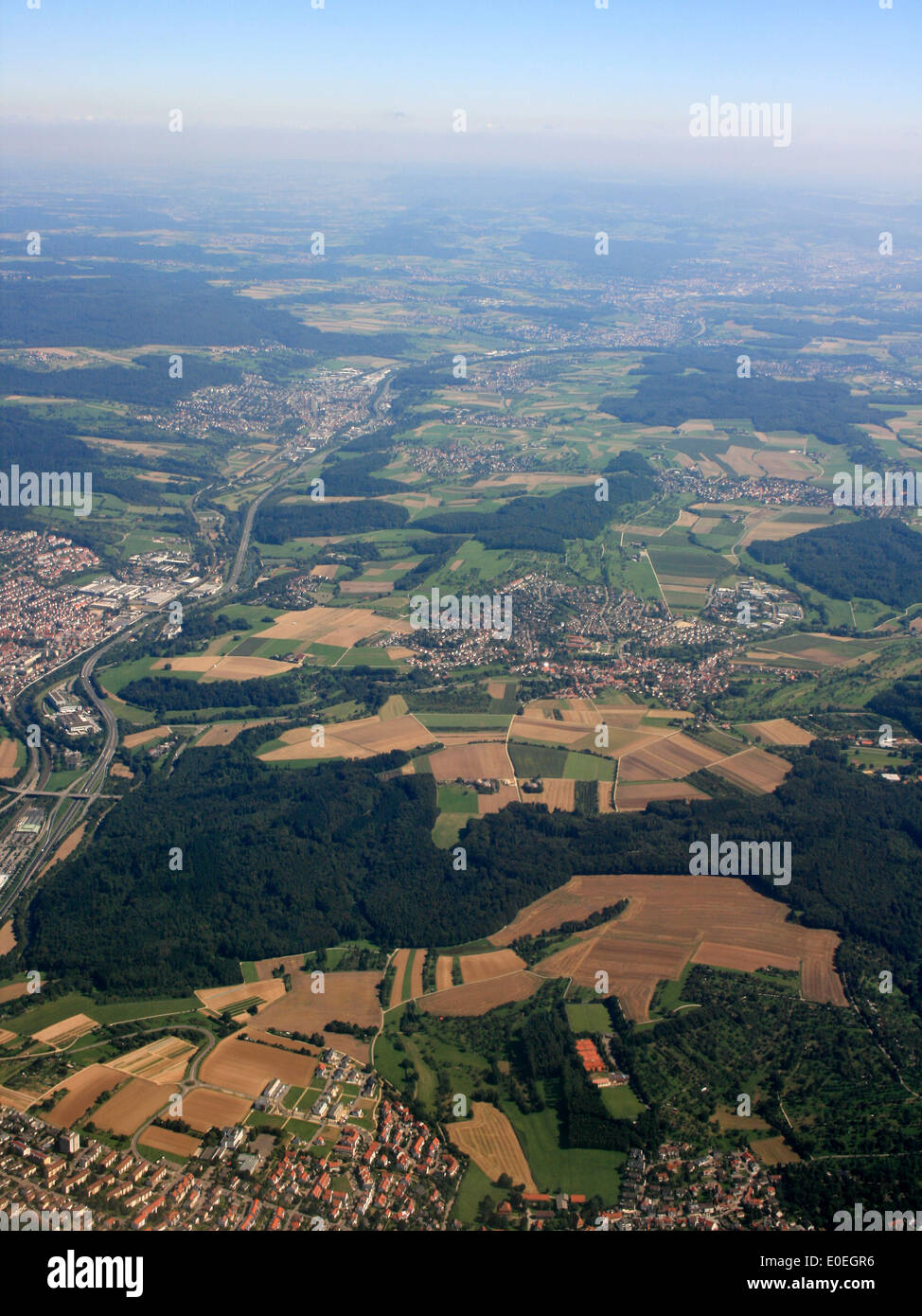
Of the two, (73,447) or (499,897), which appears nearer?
(499,897)

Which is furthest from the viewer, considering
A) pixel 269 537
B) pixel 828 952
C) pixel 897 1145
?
pixel 269 537

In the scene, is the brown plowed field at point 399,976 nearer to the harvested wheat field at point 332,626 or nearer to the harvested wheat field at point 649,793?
the harvested wheat field at point 649,793

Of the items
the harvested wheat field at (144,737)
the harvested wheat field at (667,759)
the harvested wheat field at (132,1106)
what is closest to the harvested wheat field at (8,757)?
the harvested wheat field at (144,737)

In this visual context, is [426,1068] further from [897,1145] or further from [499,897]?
[897,1145]

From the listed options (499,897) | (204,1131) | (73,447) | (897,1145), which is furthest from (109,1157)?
(73,447)

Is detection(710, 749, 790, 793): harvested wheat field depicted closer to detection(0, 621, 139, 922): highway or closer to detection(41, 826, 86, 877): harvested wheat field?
detection(41, 826, 86, 877): harvested wheat field

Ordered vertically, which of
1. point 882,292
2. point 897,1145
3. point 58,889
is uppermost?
point 882,292

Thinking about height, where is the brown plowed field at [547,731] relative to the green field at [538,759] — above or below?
above
